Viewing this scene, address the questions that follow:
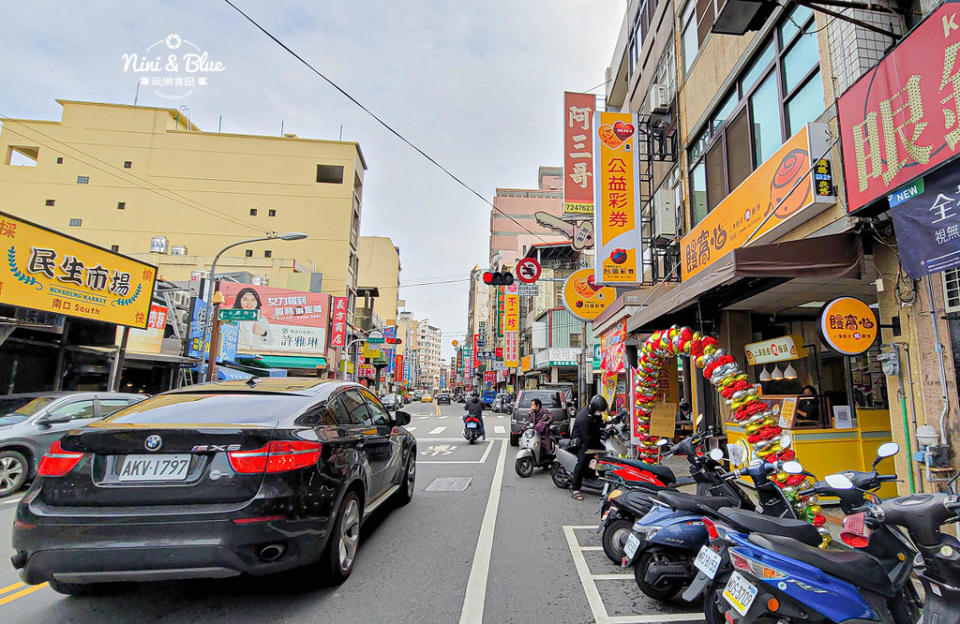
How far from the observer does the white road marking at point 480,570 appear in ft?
11.4

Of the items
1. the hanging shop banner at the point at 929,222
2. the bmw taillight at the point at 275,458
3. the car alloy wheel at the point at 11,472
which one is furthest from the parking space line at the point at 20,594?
the hanging shop banner at the point at 929,222

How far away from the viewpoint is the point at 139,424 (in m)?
3.42

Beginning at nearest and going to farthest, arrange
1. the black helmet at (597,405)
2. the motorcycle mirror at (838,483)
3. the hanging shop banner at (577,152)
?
the motorcycle mirror at (838,483)
the black helmet at (597,405)
the hanging shop banner at (577,152)

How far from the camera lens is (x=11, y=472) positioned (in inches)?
275

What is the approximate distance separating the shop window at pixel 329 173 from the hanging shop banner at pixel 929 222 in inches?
1947

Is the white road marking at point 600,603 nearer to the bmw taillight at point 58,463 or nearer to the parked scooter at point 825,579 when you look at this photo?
the parked scooter at point 825,579

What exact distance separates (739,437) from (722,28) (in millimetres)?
5636

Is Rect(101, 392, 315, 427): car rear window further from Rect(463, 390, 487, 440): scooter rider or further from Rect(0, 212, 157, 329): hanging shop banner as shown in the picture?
Rect(463, 390, 487, 440): scooter rider

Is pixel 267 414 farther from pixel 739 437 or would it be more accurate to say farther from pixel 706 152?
pixel 706 152

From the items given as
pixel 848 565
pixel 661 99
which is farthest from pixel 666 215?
pixel 848 565

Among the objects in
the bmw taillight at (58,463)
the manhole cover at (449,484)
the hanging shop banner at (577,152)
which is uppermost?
the hanging shop banner at (577,152)

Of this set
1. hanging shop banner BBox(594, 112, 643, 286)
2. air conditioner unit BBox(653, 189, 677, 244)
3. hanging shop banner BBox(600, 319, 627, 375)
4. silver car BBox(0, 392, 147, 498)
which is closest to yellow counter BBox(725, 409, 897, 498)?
hanging shop banner BBox(600, 319, 627, 375)

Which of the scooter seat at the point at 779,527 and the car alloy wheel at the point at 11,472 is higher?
the scooter seat at the point at 779,527

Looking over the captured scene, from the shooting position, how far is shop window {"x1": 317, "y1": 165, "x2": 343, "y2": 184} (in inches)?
1906
